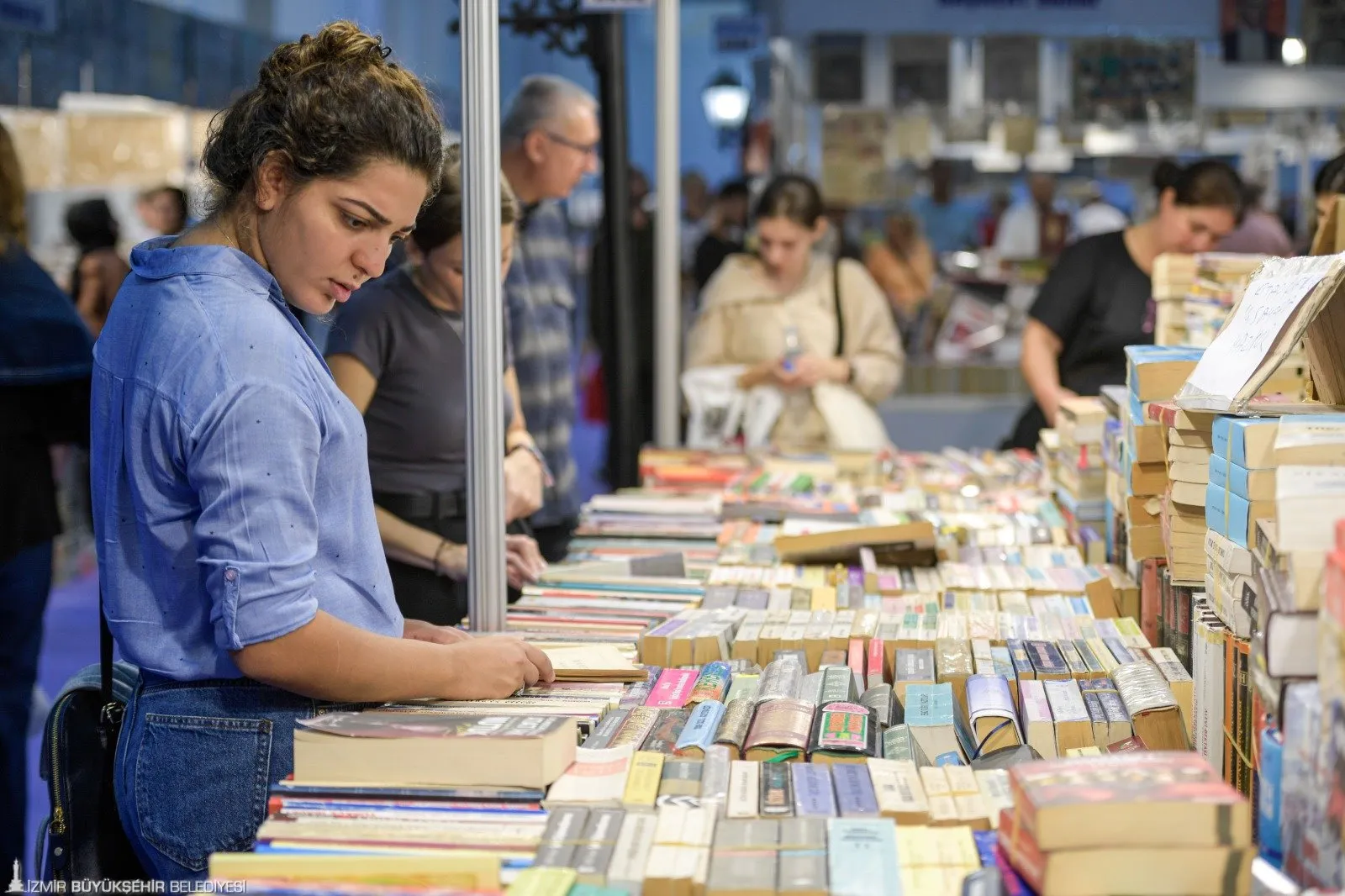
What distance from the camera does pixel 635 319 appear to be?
659 centimetres

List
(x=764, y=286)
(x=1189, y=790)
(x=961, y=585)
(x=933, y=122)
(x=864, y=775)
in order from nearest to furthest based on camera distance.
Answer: (x=1189, y=790) < (x=864, y=775) < (x=961, y=585) < (x=764, y=286) < (x=933, y=122)

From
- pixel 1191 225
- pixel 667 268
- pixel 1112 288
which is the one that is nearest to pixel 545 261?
pixel 667 268

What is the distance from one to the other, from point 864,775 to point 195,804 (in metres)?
0.81

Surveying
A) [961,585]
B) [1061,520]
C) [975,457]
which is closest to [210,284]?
[961,585]

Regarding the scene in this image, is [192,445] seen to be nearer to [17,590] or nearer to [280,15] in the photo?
[17,590]

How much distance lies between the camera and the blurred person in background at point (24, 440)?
349cm

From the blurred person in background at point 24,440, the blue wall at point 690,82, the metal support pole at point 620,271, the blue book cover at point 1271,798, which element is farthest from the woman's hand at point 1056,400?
the blue wall at point 690,82

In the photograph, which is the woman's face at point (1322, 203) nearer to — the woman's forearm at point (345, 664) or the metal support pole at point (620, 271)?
the woman's forearm at point (345, 664)

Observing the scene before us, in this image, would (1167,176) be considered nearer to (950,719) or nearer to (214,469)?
(950,719)

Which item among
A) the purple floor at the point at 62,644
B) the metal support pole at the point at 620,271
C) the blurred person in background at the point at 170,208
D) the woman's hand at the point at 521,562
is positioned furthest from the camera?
the blurred person in background at the point at 170,208

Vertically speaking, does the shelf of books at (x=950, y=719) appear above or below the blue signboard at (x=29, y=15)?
below

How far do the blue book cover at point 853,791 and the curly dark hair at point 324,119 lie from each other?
0.89 m

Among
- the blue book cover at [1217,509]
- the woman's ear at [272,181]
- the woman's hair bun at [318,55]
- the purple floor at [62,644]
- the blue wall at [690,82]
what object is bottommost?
the purple floor at [62,644]

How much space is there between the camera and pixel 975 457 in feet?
15.5
